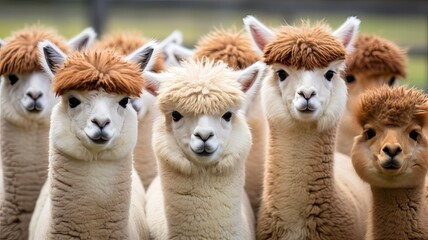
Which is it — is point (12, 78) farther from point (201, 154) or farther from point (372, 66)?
point (372, 66)

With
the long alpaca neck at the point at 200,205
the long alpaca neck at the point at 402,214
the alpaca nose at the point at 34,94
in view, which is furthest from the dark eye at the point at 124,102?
the long alpaca neck at the point at 402,214

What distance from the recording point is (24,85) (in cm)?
867

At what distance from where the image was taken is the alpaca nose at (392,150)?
7.24 m

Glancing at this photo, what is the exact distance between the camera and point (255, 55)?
919 cm

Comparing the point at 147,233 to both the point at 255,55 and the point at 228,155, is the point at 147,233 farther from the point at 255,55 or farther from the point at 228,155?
the point at 255,55

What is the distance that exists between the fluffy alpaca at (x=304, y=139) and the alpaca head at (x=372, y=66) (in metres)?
1.63

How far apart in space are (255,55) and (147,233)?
217 centimetres

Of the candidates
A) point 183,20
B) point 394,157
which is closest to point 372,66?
point 394,157

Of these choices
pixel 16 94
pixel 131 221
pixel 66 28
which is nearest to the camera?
pixel 131 221

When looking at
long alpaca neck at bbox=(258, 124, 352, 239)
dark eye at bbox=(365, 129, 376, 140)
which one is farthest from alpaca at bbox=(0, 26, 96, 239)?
dark eye at bbox=(365, 129, 376, 140)

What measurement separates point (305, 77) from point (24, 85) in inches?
104

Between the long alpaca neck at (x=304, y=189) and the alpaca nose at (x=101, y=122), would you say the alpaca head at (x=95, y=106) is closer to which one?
the alpaca nose at (x=101, y=122)

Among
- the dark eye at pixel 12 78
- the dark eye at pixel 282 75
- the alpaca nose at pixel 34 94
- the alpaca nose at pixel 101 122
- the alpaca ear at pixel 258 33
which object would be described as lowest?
the alpaca nose at pixel 101 122

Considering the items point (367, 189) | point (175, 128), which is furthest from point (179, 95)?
point (367, 189)
